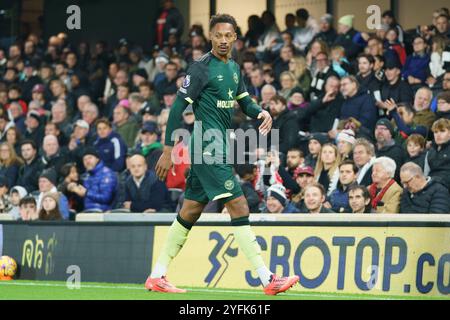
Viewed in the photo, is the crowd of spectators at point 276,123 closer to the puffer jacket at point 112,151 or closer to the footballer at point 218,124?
the puffer jacket at point 112,151

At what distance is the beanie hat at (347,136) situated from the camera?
1505 centimetres

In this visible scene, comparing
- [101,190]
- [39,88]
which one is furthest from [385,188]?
[39,88]

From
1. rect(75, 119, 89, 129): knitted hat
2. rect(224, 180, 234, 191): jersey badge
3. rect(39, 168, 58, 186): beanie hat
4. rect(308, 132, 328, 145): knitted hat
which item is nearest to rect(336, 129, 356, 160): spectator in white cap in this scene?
rect(308, 132, 328, 145): knitted hat

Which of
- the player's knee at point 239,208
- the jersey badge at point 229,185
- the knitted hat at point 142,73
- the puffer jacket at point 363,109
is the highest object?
the knitted hat at point 142,73

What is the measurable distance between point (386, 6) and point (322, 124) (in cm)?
471

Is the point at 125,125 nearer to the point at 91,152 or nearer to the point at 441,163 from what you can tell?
the point at 91,152

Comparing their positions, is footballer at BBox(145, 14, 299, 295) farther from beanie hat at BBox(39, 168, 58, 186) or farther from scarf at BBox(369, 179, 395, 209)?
beanie hat at BBox(39, 168, 58, 186)

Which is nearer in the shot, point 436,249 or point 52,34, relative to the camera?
point 436,249

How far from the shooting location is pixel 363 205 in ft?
43.2

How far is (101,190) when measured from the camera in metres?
17.2

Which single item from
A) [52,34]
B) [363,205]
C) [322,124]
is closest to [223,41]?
[363,205]

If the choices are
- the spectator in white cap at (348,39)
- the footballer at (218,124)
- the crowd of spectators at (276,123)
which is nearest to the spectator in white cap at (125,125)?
the crowd of spectators at (276,123)

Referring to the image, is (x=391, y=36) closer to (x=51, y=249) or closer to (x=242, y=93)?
(x=51, y=249)
